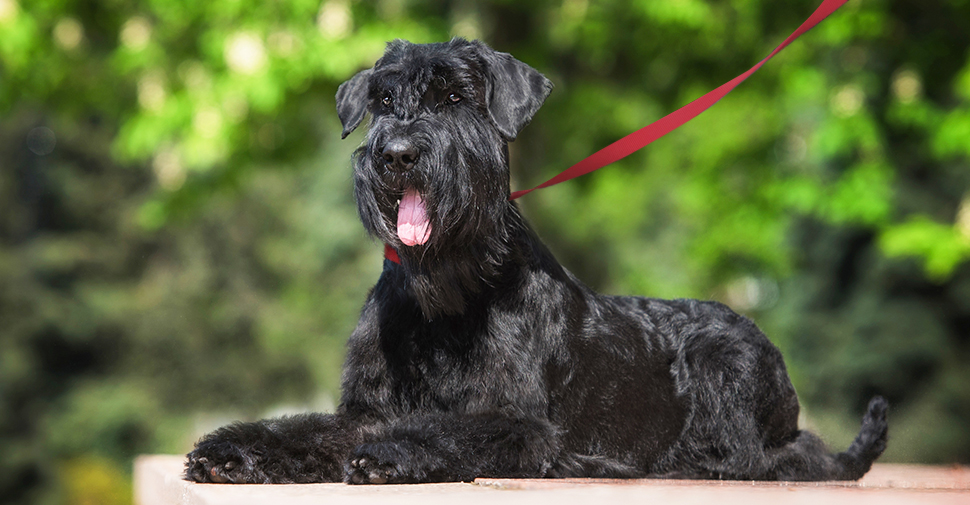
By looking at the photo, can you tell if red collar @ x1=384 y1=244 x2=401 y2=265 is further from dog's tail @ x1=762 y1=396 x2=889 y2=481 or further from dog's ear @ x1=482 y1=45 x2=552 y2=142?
dog's tail @ x1=762 y1=396 x2=889 y2=481

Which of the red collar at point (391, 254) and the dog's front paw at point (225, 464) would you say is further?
the red collar at point (391, 254)

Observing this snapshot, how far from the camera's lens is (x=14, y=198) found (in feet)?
73.4

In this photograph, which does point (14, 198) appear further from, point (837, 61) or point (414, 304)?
point (414, 304)

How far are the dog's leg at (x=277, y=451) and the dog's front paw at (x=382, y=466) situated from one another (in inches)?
10.6

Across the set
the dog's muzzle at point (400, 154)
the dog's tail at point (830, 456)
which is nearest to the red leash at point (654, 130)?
the dog's muzzle at point (400, 154)

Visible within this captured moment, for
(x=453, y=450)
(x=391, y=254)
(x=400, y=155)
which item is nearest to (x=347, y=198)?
(x=391, y=254)

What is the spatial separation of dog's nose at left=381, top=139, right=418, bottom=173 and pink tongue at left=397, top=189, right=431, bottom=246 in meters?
0.10

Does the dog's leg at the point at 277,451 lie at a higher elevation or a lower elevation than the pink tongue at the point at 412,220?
lower

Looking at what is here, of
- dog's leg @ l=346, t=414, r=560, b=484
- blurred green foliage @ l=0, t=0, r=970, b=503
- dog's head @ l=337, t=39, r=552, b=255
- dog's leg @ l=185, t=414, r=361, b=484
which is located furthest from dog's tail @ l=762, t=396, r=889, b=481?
blurred green foliage @ l=0, t=0, r=970, b=503

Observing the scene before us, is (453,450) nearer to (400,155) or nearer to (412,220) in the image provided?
(412,220)

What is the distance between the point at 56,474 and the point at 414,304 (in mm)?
18356

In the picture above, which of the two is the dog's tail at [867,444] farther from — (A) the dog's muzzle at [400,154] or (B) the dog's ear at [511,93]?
(A) the dog's muzzle at [400,154]

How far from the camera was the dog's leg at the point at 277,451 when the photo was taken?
2.96 meters

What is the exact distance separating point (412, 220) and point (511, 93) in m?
0.62
